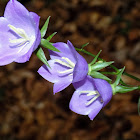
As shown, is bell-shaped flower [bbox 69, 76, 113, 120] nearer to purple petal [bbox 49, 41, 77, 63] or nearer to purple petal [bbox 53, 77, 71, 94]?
purple petal [bbox 53, 77, 71, 94]

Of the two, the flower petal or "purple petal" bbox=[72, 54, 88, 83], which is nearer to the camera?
"purple petal" bbox=[72, 54, 88, 83]

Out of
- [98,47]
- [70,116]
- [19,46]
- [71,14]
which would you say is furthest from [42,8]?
[19,46]

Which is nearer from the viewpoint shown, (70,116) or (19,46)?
(19,46)

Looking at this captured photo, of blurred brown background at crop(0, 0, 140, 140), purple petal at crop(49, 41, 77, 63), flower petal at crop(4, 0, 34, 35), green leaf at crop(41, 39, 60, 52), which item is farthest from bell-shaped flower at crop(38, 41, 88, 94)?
blurred brown background at crop(0, 0, 140, 140)

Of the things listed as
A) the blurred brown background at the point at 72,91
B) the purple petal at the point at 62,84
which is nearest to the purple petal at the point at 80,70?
the purple petal at the point at 62,84

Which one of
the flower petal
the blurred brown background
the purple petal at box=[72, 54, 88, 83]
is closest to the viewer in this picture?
the purple petal at box=[72, 54, 88, 83]

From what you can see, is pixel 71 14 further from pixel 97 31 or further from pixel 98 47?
pixel 98 47

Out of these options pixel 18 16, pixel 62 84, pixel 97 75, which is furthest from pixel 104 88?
pixel 18 16
